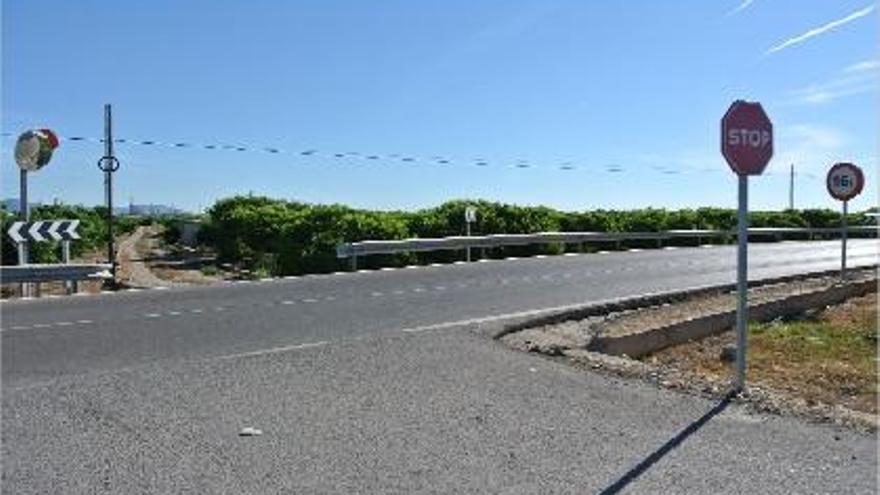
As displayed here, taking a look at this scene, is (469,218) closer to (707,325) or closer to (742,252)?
(707,325)

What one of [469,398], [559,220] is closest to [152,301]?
[469,398]

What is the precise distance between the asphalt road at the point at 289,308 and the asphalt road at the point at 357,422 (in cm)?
8

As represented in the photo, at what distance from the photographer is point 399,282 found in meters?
19.7

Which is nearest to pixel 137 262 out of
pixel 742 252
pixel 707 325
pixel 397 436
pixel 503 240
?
pixel 503 240

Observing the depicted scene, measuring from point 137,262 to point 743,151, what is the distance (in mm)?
28173

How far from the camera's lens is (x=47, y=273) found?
17984 mm

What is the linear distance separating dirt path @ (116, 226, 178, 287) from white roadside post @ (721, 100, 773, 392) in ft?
43.3

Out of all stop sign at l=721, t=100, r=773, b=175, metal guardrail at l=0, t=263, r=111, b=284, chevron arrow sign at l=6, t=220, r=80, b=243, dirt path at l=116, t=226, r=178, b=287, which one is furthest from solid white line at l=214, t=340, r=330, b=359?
chevron arrow sign at l=6, t=220, r=80, b=243

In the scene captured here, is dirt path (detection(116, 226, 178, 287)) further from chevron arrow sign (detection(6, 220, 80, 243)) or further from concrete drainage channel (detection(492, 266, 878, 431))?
concrete drainage channel (detection(492, 266, 878, 431))

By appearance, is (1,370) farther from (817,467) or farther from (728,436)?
(817,467)

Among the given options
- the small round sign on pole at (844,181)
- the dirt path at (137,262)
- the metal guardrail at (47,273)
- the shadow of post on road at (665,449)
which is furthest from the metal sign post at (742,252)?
the dirt path at (137,262)

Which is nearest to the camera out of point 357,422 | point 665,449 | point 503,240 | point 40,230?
point 665,449

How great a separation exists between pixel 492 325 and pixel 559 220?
2376 cm

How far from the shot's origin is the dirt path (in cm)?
2228
